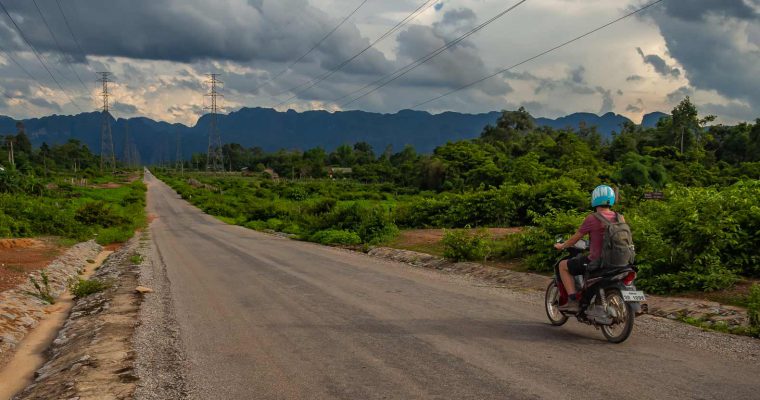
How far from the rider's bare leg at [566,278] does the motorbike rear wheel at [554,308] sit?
0.40 m

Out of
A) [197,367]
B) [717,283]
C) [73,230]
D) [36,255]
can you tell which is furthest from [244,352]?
[73,230]

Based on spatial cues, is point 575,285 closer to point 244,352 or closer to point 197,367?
point 244,352

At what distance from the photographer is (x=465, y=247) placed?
16844mm

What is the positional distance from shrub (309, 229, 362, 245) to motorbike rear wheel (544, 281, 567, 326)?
667 inches

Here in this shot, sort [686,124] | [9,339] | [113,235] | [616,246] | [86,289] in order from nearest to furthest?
[616,246]
[9,339]
[86,289]
[113,235]
[686,124]

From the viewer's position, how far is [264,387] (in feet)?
19.3

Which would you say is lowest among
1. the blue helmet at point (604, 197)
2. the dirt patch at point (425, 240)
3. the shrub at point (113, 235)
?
the shrub at point (113, 235)

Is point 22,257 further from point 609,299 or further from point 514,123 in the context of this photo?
point 514,123

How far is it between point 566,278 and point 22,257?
1834cm

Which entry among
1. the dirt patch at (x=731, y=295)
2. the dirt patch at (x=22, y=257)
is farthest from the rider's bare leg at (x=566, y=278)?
the dirt patch at (x=22, y=257)

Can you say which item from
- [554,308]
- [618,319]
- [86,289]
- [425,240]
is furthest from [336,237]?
[618,319]

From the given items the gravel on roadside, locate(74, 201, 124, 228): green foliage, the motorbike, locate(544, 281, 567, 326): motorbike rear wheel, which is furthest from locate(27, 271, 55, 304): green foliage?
locate(74, 201, 124, 228): green foliage

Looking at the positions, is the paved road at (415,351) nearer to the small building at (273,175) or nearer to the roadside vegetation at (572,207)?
the roadside vegetation at (572,207)

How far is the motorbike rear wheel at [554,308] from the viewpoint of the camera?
27.7 ft
